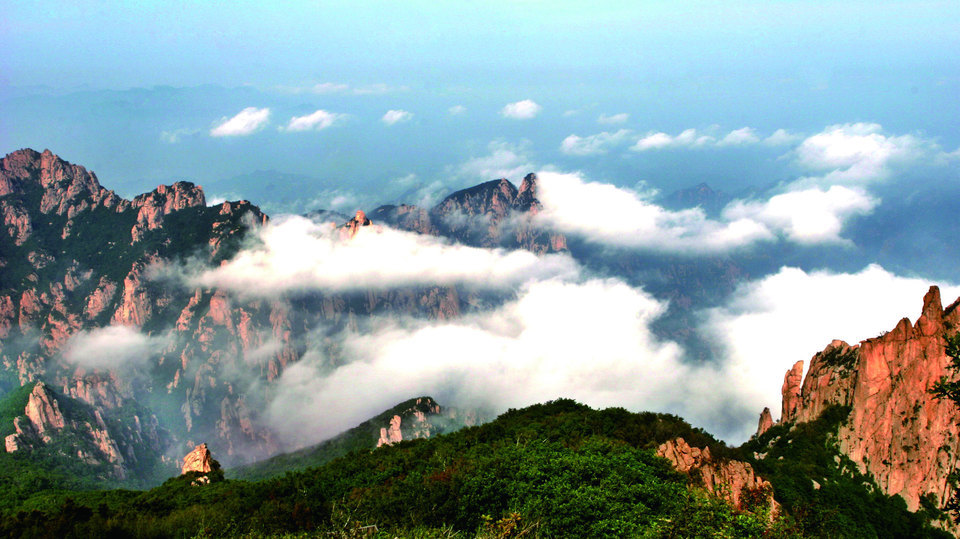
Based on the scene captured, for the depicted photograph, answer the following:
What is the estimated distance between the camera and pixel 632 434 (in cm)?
6400

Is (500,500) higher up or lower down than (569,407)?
lower down

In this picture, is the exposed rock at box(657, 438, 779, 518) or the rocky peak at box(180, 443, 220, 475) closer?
the exposed rock at box(657, 438, 779, 518)

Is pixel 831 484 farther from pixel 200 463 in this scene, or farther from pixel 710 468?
pixel 200 463

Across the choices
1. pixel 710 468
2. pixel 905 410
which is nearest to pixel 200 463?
pixel 710 468

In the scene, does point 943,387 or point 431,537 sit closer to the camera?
point 943,387

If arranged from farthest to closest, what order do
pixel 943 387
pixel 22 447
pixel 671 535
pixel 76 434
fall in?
pixel 76 434 → pixel 22 447 → pixel 671 535 → pixel 943 387

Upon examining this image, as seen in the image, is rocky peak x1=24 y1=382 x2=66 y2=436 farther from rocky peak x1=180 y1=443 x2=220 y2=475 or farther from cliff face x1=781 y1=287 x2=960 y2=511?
cliff face x1=781 y1=287 x2=960 y2=511

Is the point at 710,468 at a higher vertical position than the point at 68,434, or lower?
lower

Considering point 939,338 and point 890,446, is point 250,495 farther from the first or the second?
point 939,338

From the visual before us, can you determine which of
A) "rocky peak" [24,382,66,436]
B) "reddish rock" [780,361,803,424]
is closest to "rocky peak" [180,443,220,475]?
"reddish rock" [780,361,803,424]

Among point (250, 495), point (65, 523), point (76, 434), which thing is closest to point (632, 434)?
point (250, 495)

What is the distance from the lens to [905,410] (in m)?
67.1

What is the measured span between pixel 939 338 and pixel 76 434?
7108 inches

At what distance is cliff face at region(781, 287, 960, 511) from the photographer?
63.3 meters
